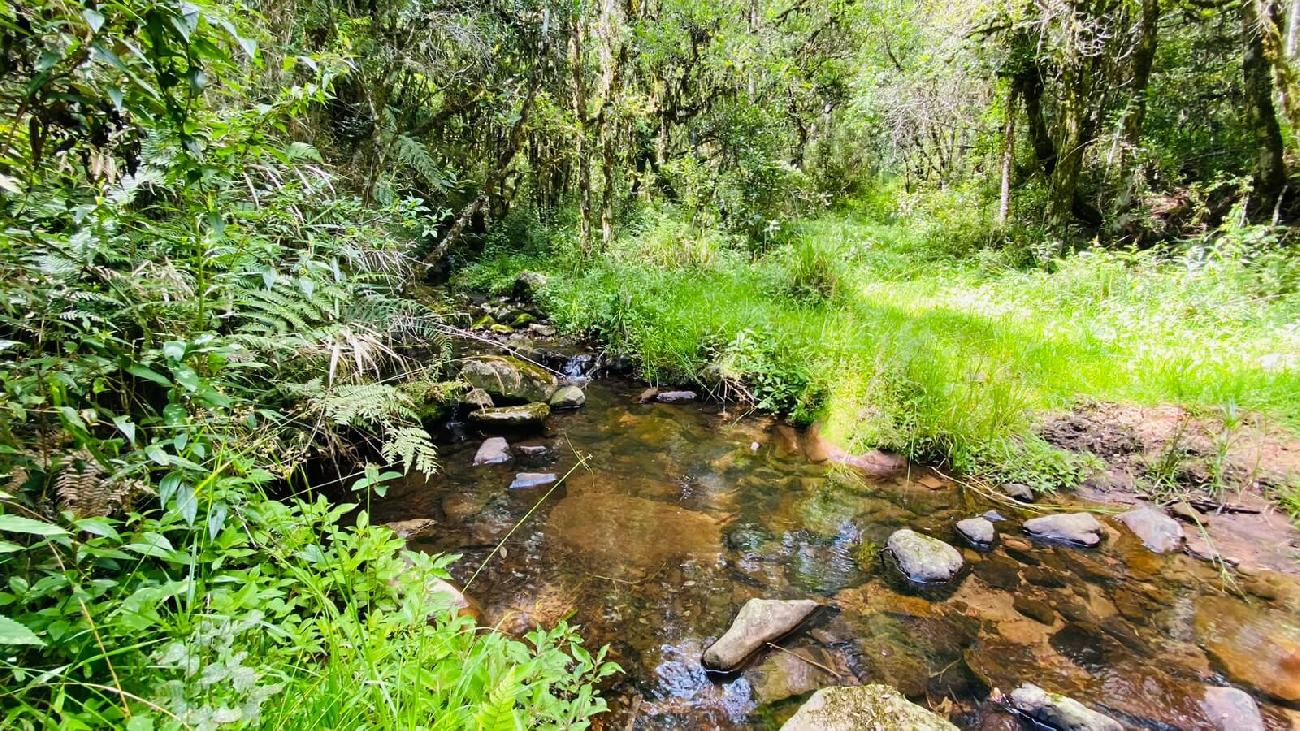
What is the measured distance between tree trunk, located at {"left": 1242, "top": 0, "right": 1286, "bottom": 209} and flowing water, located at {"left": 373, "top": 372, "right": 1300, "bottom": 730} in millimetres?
7222

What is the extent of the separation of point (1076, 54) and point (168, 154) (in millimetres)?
11198

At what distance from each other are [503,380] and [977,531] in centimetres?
428

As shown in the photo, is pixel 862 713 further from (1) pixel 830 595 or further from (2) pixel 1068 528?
Result: (2) pixel 1068 528

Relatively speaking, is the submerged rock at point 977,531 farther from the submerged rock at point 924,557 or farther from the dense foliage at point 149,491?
the dense foliage at point 149,491

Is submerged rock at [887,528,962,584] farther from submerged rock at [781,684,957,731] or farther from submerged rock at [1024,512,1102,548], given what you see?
submerged rock at [781,684,957,731]

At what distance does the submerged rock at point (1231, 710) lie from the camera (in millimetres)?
2131

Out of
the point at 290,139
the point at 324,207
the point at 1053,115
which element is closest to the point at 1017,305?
the point at 1053,115

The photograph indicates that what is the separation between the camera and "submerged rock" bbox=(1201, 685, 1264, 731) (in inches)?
83.9

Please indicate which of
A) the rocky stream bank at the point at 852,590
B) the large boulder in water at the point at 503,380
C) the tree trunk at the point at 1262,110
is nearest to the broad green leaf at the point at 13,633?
the rocky stream bank at the point at 852,590

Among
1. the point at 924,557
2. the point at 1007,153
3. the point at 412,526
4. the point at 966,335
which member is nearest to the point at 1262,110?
the point at 1007,153

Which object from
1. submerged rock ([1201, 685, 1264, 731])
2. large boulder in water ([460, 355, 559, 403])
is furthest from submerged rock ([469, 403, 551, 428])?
submerged rock ([1201, 685, 1264, 731])

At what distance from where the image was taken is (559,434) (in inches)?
197

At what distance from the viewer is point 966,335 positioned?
579cm

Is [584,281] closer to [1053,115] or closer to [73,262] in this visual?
[73,262]
